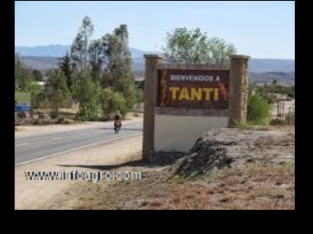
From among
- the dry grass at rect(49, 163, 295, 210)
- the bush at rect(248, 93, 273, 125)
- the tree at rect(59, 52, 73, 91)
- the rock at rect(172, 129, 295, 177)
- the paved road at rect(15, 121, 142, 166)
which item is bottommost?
the paved road at rect(15, 121, 142, 166)

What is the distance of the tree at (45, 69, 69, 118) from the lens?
6862cm

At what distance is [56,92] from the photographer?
228 ft

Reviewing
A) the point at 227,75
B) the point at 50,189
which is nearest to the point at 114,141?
the point at 227,75

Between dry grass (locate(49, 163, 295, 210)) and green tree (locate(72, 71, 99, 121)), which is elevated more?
green tree (locate(72, 71, 99, 121))

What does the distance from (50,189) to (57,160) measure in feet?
27.4

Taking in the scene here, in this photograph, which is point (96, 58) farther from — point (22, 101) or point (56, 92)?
point (22, 101)

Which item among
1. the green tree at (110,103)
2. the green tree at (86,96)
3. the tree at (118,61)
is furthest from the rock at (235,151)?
the tree at (118,61)

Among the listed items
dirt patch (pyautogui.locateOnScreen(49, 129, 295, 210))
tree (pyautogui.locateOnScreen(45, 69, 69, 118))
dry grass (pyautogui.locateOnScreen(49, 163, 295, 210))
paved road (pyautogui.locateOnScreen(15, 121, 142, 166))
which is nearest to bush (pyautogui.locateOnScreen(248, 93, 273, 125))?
paved road (pyautogui.locateOnScreen(15, 121, 142, 166))

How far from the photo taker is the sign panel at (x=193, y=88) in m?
25.7

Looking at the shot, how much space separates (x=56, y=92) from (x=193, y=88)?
45753mm

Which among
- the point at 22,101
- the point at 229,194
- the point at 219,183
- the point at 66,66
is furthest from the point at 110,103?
the point at 229,194

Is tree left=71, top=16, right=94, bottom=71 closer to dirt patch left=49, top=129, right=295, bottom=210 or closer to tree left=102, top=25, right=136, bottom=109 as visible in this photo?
tree left=102, top=25, right=136, bottom=109

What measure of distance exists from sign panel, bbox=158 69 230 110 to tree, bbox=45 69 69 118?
4223 centimetres

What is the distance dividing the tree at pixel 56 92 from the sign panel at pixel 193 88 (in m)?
42.2
